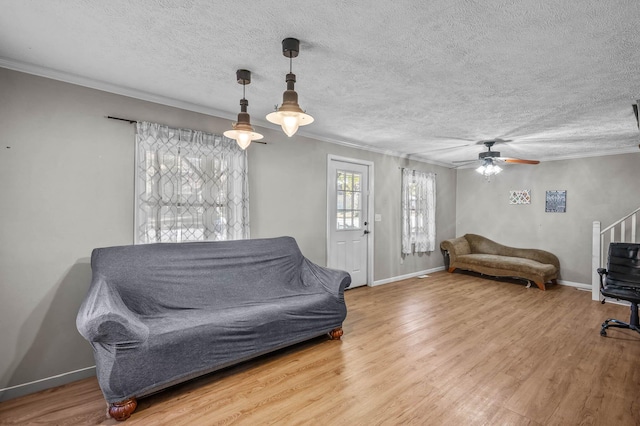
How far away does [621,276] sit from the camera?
385 centimetres

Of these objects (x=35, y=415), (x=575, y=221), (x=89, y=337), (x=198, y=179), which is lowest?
(x=35, y=415)

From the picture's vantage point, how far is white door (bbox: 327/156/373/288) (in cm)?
476

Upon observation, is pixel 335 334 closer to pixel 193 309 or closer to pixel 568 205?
pixel 193 309

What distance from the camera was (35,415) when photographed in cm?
204

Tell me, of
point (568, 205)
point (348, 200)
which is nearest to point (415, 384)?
point (348, 200)

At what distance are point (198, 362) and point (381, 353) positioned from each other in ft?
5.20

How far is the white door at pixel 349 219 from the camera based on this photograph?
476 cm

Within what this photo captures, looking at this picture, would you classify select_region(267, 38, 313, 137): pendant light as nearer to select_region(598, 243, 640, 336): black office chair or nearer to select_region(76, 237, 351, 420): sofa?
select_region(76, 237, 351, 420): sofa

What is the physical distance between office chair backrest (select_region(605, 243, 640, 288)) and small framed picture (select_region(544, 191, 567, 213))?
1946 millimetres

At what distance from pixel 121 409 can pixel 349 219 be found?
3.71 m

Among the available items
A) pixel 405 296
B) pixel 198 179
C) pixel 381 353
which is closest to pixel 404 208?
pixel 405 296

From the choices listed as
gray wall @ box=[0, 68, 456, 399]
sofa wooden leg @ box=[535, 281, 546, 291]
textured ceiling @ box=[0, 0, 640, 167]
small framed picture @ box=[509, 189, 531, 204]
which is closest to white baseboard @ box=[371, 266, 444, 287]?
sofa wooden leg @ box=[535, 281, 546, 291]

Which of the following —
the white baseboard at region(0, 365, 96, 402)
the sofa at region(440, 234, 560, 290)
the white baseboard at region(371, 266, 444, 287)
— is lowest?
the white baseboard at region(0, 365, 96, 402)

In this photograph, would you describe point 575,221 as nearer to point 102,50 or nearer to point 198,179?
point 198,179
